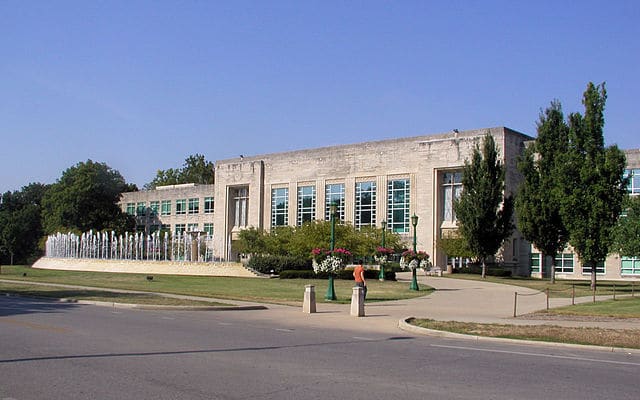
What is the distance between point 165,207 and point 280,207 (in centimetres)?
3064

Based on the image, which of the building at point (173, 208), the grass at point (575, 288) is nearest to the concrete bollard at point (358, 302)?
the grass at point (575, 288)

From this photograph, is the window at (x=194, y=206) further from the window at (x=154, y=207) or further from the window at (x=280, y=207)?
the window at (x=280, y=207)

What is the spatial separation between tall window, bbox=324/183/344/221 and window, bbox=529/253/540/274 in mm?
20263

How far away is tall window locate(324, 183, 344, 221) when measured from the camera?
75.6 m

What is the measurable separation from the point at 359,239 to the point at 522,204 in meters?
15.1

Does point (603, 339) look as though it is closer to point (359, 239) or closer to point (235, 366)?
point (235, 366)

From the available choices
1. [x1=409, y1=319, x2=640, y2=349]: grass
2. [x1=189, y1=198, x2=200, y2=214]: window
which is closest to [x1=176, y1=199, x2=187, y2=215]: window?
[x1=189, y1=198, x2=200, y2=214]: window

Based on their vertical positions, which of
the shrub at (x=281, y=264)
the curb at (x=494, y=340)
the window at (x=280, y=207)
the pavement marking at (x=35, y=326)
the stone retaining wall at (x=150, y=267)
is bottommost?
the stone retaining wall at (x=150, y=267)

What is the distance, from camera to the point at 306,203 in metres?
79.1

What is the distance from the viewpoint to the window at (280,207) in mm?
81250

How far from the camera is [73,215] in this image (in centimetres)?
10069

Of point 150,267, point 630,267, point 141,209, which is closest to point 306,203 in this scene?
point 150,267

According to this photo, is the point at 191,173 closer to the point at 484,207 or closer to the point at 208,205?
the point at 208,205

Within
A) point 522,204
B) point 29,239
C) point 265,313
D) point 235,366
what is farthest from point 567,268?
point 29,239
